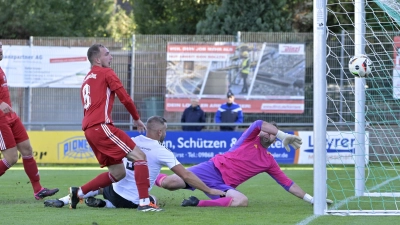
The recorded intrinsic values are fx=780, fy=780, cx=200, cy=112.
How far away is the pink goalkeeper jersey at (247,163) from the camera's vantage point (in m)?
10.4

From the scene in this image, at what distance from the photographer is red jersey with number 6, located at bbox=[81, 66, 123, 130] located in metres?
8.95

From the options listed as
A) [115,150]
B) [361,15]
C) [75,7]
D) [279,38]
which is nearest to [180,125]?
[279,38]

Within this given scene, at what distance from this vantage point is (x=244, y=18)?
89.0ft

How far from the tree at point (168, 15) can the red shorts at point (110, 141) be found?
22269 millimetres

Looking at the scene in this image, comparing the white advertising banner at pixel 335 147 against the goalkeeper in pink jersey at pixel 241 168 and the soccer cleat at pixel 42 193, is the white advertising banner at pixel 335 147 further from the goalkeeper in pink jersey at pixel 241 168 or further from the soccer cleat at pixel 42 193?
the soccer cleat at pixel 42 193

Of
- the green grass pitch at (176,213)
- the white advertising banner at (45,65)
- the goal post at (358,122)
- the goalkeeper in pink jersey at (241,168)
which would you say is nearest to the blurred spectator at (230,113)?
the goal post at (358,122)

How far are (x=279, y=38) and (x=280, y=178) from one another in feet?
39.1

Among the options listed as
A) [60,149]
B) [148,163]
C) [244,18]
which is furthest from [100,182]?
[244,18]

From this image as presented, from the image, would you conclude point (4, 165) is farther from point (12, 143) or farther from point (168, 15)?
point (168, 15)

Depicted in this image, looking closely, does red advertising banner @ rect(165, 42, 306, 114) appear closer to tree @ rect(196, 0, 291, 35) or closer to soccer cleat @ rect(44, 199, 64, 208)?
tree @ rect(196, 0, 291, 35)

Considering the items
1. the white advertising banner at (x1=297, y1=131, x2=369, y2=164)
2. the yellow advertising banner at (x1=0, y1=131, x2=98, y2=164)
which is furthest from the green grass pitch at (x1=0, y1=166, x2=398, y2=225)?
the yellow advertising banner at (x1=0, y1=131, x2=98, y2=164)

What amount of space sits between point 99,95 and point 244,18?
18627 millimetres

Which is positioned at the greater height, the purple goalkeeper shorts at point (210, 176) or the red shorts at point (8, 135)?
the red shorts at point (8, 135)

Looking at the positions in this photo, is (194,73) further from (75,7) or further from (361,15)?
(75,7)
